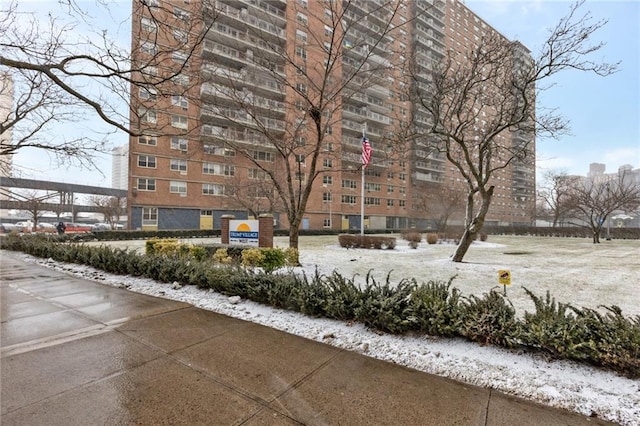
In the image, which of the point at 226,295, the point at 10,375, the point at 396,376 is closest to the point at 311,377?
the point at 396,376

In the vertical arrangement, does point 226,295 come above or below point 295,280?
below

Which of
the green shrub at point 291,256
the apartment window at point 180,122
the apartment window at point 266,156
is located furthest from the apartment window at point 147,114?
the apartment window at point 266,156

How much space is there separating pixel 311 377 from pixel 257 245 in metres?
8.44

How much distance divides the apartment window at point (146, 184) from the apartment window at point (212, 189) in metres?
5.35

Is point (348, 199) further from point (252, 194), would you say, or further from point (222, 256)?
point (222, 256)

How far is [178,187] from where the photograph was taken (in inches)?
1336

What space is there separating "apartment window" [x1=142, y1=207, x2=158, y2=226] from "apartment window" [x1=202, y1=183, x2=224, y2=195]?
18.9ft

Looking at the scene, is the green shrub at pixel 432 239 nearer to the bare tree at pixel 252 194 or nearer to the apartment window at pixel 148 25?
the bare tree at pixel 252 194

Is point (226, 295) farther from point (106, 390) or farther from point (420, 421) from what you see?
point (420, 421)

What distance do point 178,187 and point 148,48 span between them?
30.1m

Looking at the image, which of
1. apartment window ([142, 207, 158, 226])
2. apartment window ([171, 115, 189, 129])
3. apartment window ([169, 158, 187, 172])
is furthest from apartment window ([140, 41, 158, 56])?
apartment window ([169, 158, 187, 172])

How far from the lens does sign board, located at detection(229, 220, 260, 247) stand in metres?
11.1

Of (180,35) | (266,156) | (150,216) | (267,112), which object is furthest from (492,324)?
(266,156)

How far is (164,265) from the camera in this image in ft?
22.7
